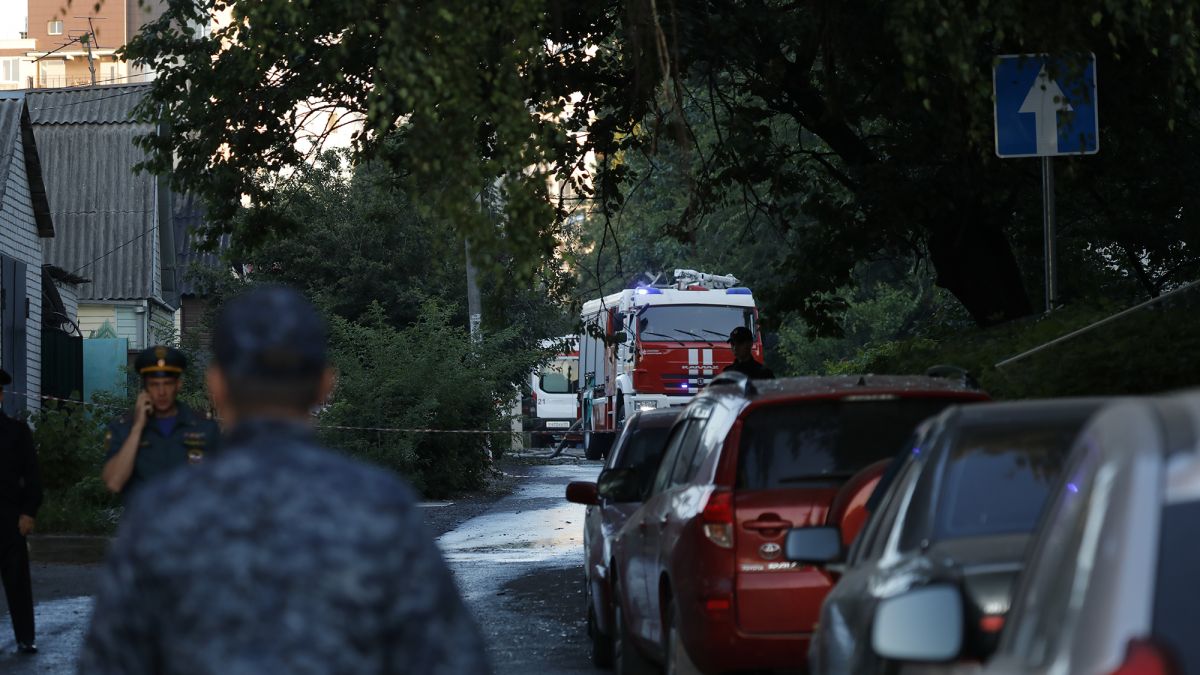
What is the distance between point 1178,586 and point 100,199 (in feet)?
130

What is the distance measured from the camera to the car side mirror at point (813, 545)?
6383 mm

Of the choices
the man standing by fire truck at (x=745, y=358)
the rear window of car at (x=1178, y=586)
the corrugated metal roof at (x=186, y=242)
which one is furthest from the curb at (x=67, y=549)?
the corrugated metal roof at (x=186, y=242)

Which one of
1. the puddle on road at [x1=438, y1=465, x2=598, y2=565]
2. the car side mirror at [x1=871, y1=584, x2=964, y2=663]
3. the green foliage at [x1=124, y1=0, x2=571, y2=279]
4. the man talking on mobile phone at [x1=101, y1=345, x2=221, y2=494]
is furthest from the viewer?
the puddle on road at [x1=438, y1=465, x2=598, y2=565]

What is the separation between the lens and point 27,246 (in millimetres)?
28734

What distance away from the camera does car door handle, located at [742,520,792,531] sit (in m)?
8.11

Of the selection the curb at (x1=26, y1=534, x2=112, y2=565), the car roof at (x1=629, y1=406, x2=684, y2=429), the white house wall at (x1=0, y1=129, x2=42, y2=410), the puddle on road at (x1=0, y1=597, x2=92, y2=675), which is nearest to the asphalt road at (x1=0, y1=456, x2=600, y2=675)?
the puddle on road at (x1=0, y1=597, x2=92, y2=675)

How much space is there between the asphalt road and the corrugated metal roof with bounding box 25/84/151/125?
57.6ft

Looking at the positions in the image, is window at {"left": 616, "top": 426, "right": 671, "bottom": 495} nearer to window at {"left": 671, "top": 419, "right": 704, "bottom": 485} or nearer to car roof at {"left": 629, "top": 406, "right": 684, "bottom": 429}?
car roof at {"left": 629, "top": 406, "right": 684, "bottom": 429}

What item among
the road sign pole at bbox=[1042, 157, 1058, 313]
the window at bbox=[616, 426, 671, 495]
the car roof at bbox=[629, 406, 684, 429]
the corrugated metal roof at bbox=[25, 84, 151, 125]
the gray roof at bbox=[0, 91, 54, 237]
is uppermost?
the corrugated metal roof at bbox=[25, 84, 151, 125]

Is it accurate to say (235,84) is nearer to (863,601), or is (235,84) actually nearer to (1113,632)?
(863,601)

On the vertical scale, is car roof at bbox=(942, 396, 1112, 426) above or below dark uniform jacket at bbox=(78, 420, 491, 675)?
above

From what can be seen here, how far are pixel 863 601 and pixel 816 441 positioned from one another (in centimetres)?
302

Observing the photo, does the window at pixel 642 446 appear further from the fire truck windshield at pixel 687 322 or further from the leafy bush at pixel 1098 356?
the fire truck windshield at pixel 687 322

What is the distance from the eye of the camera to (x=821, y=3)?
1412cm
